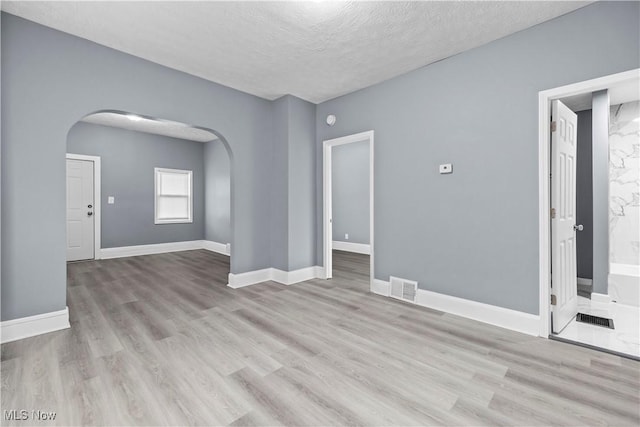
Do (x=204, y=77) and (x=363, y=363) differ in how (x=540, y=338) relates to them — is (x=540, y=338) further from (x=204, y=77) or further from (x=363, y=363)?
(x=204, y=77)

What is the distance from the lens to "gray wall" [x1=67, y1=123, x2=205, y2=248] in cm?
591

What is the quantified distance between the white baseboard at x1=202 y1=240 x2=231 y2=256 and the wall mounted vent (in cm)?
425

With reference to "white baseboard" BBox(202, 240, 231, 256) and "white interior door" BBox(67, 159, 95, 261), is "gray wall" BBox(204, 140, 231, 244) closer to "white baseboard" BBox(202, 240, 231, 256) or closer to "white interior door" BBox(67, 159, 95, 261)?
"white baseboard" BBox(202, 240, 231, 256)

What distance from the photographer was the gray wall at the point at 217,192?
6.79m

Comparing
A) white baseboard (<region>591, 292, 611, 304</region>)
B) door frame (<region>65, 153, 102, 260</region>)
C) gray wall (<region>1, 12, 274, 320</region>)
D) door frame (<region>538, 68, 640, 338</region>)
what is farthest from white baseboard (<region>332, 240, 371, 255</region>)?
door frame (<region>65, 153, 102, 260</region>)

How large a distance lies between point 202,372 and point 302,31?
2.99 m

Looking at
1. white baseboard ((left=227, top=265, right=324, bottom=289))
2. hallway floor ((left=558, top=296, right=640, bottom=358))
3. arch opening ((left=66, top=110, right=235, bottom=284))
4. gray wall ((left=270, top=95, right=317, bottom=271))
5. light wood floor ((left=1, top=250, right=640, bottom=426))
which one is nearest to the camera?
light wood floor ((left=1, top=250, right=640, bottom=426))

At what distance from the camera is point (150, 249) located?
659 cm

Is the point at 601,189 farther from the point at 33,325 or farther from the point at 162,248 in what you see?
the point at 162,248

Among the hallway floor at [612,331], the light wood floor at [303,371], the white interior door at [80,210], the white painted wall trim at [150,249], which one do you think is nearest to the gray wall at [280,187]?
the light wood floor at [303,371]

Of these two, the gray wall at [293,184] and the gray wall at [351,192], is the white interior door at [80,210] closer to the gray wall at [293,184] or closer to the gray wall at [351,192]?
the gray wall at [293,184]

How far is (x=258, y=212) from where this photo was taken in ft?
14.6

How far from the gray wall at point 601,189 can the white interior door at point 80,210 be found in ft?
27.5

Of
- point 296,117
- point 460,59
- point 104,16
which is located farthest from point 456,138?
point 104,16
